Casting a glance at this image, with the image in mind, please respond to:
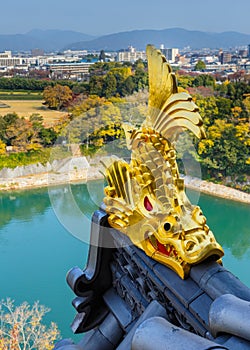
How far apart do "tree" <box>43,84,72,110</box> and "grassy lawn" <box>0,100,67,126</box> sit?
0.29 metres

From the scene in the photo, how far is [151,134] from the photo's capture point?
6.29ft

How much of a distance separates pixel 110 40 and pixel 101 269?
14405 centimetres

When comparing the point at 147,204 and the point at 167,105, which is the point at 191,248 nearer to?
the point at 147,204

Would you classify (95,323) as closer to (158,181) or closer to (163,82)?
(158,181)

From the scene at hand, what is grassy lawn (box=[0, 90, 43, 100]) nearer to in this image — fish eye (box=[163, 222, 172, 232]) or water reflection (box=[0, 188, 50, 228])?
water reflection (box=[0, 188, 50, 228])

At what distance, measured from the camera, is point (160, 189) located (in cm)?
187

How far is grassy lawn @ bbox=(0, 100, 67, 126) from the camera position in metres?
17.4

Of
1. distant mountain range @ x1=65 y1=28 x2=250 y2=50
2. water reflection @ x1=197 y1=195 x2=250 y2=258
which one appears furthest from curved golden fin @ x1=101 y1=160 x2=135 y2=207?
distant mountain range @ x1=65 y1=28 x2=250 y2=50

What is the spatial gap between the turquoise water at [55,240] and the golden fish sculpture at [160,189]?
0.26 m

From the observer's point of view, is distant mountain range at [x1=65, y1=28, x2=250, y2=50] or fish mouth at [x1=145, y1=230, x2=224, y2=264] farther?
distant mountain range at [x1=65, y1=28, x2=250, y2=50]

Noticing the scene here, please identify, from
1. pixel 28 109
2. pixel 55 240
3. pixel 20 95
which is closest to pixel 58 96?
pixel 28 109

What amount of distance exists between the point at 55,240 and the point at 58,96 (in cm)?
984

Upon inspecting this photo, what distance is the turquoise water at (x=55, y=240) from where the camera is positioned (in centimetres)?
234

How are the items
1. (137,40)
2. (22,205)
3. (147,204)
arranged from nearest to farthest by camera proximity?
(147,204), (22,205), (137,40)
